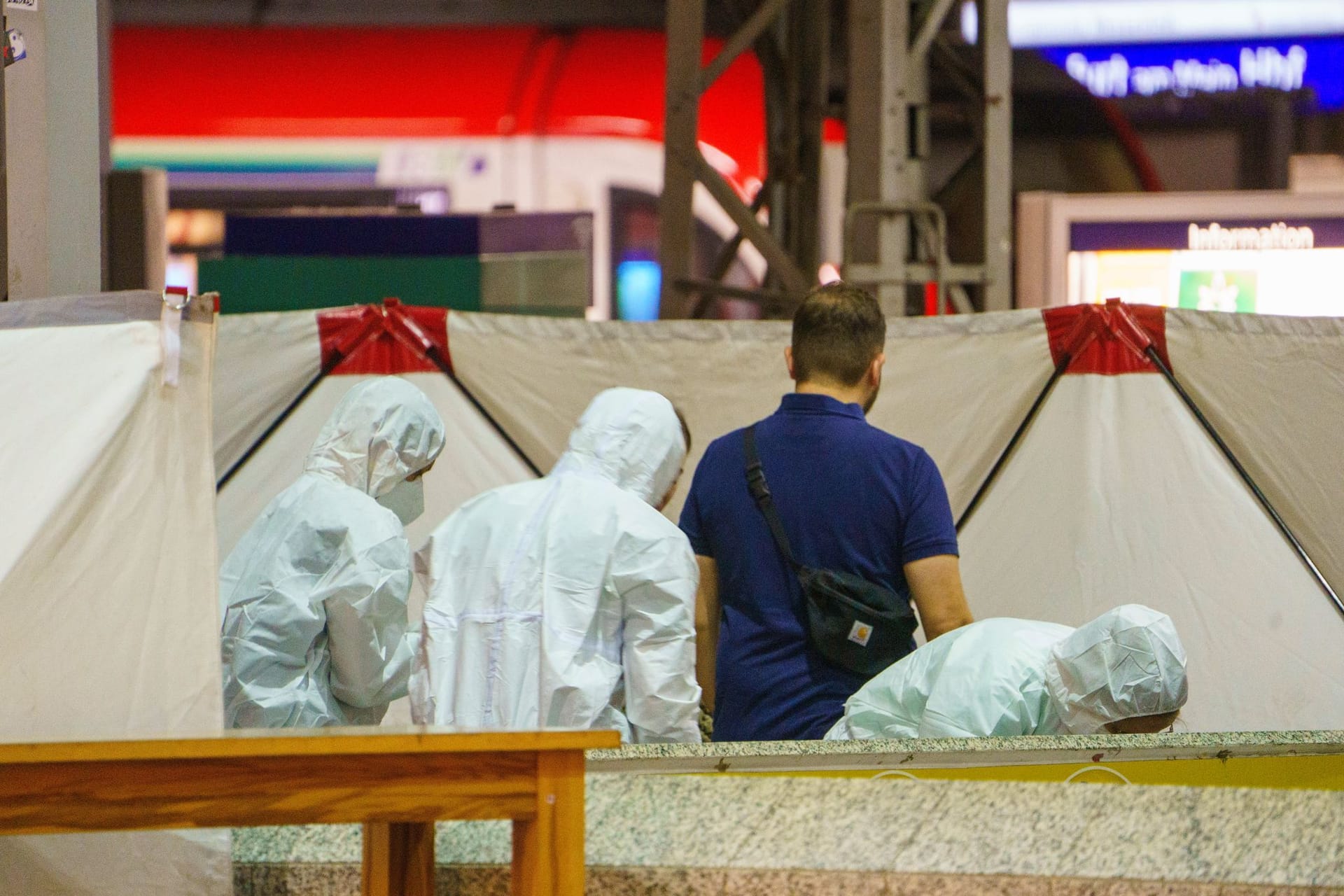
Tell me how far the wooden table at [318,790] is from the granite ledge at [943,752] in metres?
Result: 0.69

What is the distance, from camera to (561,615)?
111 inches

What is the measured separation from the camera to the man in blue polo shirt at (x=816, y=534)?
113 inches

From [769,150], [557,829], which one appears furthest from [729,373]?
[769,150]

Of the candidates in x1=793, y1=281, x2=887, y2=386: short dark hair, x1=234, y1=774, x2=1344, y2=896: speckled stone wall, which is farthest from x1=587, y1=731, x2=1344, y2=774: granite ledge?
x1=793, y1=281, x2=887, y2=386: short dark hair

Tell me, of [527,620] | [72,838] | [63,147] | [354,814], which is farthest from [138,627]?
[63,147]

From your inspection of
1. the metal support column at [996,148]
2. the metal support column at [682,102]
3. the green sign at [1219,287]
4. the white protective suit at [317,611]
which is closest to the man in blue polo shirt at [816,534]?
the white protective suit at [317,611]

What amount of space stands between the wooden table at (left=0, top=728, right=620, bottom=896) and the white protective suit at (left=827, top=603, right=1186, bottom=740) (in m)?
1.08

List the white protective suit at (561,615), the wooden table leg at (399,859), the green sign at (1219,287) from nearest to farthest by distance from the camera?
the wooden table leg at (399,859), the white protective suit at (561,615), the green sign at (1219,287)

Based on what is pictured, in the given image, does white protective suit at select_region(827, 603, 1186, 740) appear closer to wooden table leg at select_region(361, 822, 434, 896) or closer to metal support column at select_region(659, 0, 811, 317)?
wooden table leg at select_region(361, 822, 434, 896)

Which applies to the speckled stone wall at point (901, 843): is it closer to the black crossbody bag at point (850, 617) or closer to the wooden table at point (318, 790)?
the wooden table at point (318, 790)

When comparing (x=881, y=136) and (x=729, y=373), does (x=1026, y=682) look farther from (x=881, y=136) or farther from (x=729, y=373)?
(x=881, y=136)

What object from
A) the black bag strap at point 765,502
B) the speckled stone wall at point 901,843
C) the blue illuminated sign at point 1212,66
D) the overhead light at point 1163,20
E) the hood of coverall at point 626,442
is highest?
the overhead light at point 1163,20

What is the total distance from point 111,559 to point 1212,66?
35.1 feet

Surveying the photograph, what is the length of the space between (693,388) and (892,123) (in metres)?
2.07
